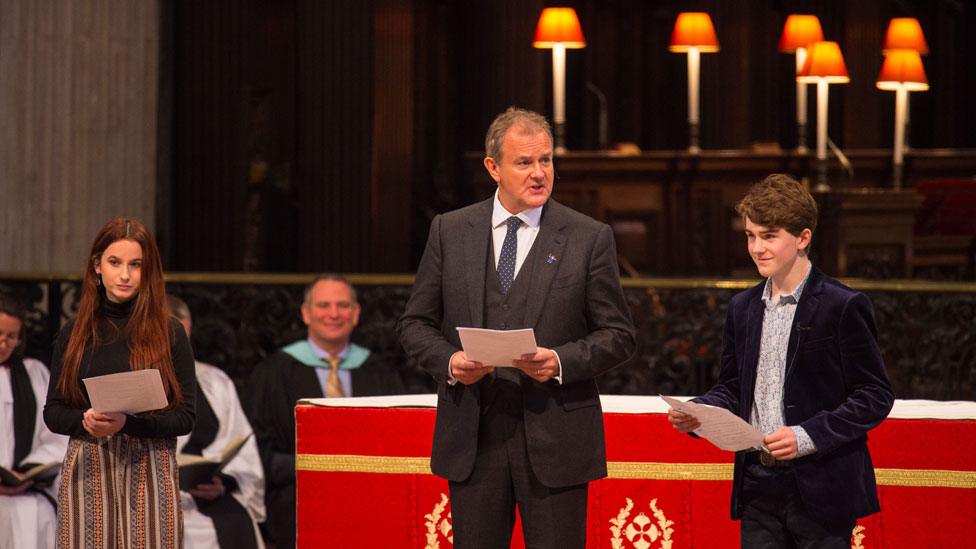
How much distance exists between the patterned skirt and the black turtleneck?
0.30 ft

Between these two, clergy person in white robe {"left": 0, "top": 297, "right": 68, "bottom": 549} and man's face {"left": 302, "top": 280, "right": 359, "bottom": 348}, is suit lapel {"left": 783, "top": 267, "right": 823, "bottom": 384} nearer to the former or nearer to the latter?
man's face {"left": 302, "top": 280, "right": 359, "bottom": 348}

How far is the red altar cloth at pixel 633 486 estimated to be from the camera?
5.00 m

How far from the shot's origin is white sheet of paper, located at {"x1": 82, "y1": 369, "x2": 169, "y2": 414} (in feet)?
14.3

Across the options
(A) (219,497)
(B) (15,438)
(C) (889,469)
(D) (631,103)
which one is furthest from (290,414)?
(D) (631,103)

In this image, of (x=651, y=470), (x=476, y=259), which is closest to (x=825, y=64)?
(x=651, y=470)

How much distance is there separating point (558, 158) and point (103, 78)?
3775 mm

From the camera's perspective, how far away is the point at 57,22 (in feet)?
29.8

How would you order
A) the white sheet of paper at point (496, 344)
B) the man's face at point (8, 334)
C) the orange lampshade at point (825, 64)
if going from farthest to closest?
the orange lampshade at point (825, 64) < the man's face at point (8, 334) < the white sheet of paper at point (496, 344)

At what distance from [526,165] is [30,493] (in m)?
3.20

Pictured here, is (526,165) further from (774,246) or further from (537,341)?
(774,246)

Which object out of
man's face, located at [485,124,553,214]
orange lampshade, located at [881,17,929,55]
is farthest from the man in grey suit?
orange lampshade, located at [881,17,929,55]

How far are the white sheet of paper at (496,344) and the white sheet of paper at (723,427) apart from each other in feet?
1.24

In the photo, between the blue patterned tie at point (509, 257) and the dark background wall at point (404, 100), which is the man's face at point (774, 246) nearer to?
the blue patterned tie at point (509, 257)

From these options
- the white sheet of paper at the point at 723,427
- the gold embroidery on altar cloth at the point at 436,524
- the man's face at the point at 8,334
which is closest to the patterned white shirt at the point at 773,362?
the white sheet of paper at the point at 723,427
